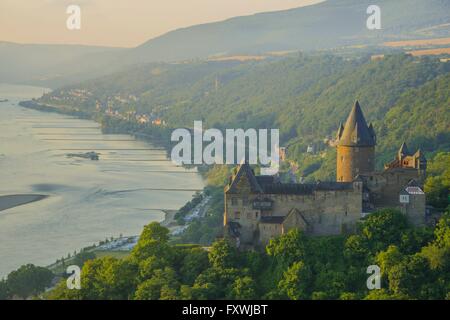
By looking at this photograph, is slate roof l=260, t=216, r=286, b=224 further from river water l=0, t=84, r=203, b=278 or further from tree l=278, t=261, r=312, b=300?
river water l=0, t=84, r=203, b=278

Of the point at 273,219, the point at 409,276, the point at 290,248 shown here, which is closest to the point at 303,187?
the point at 273,219

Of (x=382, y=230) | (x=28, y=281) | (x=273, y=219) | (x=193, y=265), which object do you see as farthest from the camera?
(x=28, y=281)

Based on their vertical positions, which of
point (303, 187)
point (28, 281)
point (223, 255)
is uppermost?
point (303, 187)

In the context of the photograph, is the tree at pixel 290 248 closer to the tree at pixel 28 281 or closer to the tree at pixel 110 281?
the tree at pixel 110 281

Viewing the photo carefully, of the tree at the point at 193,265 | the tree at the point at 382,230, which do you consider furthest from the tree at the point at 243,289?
the tree at the point at 382,230

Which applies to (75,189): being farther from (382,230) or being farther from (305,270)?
(382,230)

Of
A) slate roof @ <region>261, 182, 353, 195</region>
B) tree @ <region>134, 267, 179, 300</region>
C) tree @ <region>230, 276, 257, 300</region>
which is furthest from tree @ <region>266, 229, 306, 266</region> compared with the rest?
tree @ <region>134, 267, 179, 300</region>
